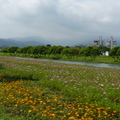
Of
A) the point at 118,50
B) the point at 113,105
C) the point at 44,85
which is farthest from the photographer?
the point at 118,50

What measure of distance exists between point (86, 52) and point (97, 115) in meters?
80.2

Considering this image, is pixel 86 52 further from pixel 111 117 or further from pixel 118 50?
pixel 111 117

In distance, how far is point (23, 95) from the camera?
947 cm

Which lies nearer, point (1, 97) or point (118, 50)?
point (1, 97)

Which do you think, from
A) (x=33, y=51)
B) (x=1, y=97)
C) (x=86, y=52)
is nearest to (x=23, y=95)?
(x=1, y=97)

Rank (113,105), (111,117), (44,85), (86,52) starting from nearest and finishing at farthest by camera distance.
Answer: (111,117) < (113,105) < (44,85) < (86,52)

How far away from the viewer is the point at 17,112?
706 cm

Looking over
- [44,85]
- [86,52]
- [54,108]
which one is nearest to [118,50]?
[86,52]

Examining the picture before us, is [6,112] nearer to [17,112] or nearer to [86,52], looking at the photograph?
[17,112]

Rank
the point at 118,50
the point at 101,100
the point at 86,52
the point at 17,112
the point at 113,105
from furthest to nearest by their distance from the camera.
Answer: the point at 86,52 → the point at 118,50 → the point at 101,100 → the point at 113,105 → the point at 17,112

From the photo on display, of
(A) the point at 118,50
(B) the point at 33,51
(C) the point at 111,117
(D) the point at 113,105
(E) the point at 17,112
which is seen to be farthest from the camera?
(B) the point at 33,51

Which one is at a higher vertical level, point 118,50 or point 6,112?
point 118,50

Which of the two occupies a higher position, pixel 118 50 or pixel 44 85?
pixel 118 50

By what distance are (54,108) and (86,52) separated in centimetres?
8015
